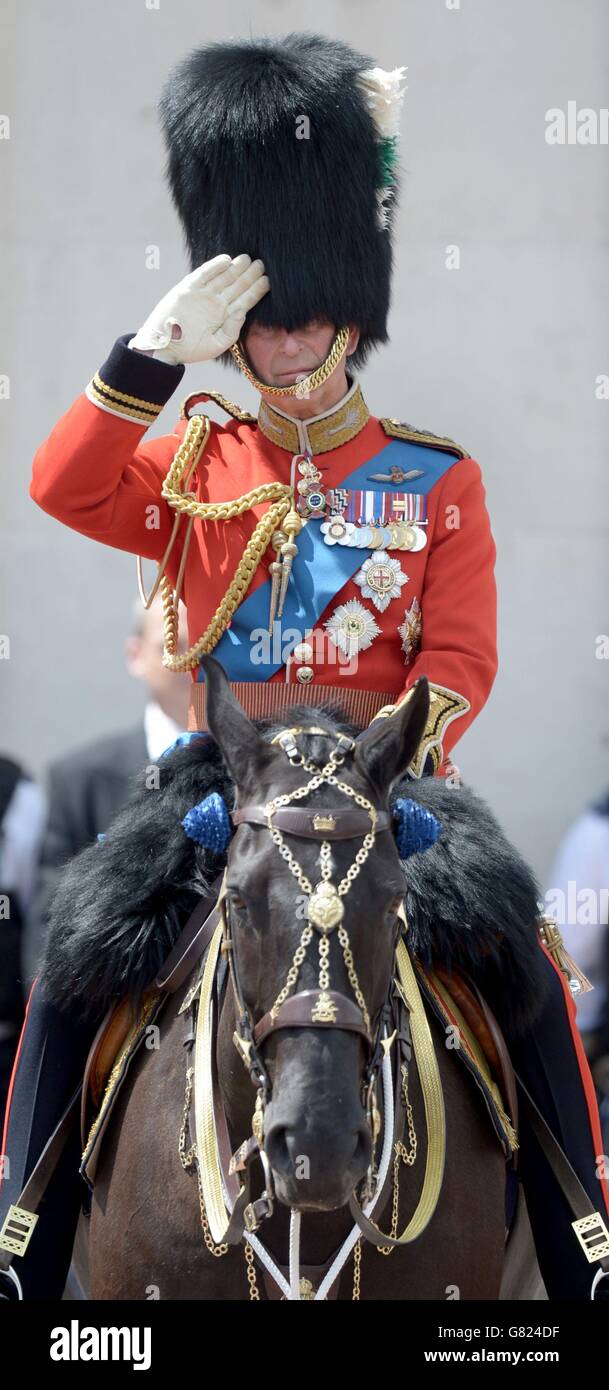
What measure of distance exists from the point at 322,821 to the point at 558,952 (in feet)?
3.80

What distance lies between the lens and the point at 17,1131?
144 inches

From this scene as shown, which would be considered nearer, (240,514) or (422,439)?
(240,514)

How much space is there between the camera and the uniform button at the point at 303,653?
3.80m

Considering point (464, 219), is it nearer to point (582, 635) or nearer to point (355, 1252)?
point (582, 635)

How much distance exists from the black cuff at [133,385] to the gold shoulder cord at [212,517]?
0.29 m

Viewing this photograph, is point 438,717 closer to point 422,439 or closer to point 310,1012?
point 422,439

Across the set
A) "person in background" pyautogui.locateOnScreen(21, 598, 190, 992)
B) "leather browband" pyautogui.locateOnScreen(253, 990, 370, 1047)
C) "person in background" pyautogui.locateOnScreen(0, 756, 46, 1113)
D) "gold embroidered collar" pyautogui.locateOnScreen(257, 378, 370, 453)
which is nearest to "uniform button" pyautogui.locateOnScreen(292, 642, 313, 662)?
"gold embroidered collar" pyautogui.locateOnScreen(257, 378, 370, 453)

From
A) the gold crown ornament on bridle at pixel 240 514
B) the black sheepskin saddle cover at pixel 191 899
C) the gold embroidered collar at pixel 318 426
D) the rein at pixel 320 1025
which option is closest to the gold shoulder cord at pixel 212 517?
the gold crown ornament on bridle at pixel 240 514

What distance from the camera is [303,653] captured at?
3.80 m

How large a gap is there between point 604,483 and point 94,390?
4713mm

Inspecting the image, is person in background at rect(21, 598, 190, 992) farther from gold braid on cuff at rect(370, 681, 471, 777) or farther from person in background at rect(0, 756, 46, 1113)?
gold braid on cuff at rect(370, 681, 471, 777)

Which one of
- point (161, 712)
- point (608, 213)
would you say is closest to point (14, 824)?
point (161, 712)

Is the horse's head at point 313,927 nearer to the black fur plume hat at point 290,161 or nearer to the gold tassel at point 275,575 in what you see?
the gold tassel at point 275,575

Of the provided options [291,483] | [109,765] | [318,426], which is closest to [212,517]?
[291,483]
